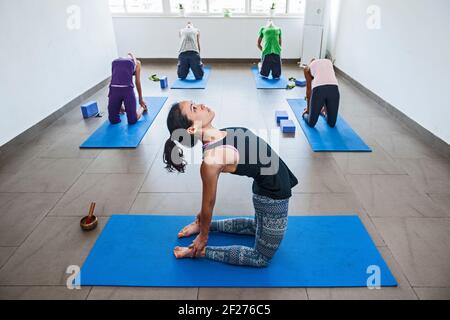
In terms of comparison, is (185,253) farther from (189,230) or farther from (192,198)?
(192,198)

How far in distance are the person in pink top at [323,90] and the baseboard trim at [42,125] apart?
3536mm

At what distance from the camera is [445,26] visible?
3.40 m

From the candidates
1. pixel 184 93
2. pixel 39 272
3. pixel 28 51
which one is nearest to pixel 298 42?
pixel 184 93

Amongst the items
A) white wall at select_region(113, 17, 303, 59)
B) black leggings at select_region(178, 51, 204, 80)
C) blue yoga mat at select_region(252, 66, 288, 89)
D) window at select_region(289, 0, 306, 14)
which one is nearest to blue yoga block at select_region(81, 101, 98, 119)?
black leggings at select_region(178, 51, 204, 80)

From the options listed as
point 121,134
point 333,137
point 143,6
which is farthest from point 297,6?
point 121,134

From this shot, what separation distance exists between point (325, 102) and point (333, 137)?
1.60 feet

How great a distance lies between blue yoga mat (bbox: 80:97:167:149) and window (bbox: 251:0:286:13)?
463 cm

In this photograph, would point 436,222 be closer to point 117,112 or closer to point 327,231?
point 327,231

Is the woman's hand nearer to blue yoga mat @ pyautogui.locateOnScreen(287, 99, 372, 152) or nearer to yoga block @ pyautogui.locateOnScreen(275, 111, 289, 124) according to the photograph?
blue yoga mat @ pyautogui.locateOnScreen(287, 99, 372, 152)

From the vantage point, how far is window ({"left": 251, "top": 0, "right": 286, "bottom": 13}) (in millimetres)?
7785

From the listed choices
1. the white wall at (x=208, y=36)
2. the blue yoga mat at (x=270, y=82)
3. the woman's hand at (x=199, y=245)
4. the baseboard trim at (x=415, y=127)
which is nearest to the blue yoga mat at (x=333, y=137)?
the baseboard trim at (x=415, y=127)

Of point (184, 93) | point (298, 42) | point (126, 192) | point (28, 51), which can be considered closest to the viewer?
point (126, 192)

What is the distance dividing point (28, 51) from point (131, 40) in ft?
14.7

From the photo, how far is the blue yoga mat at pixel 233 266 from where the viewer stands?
6.24 ft
